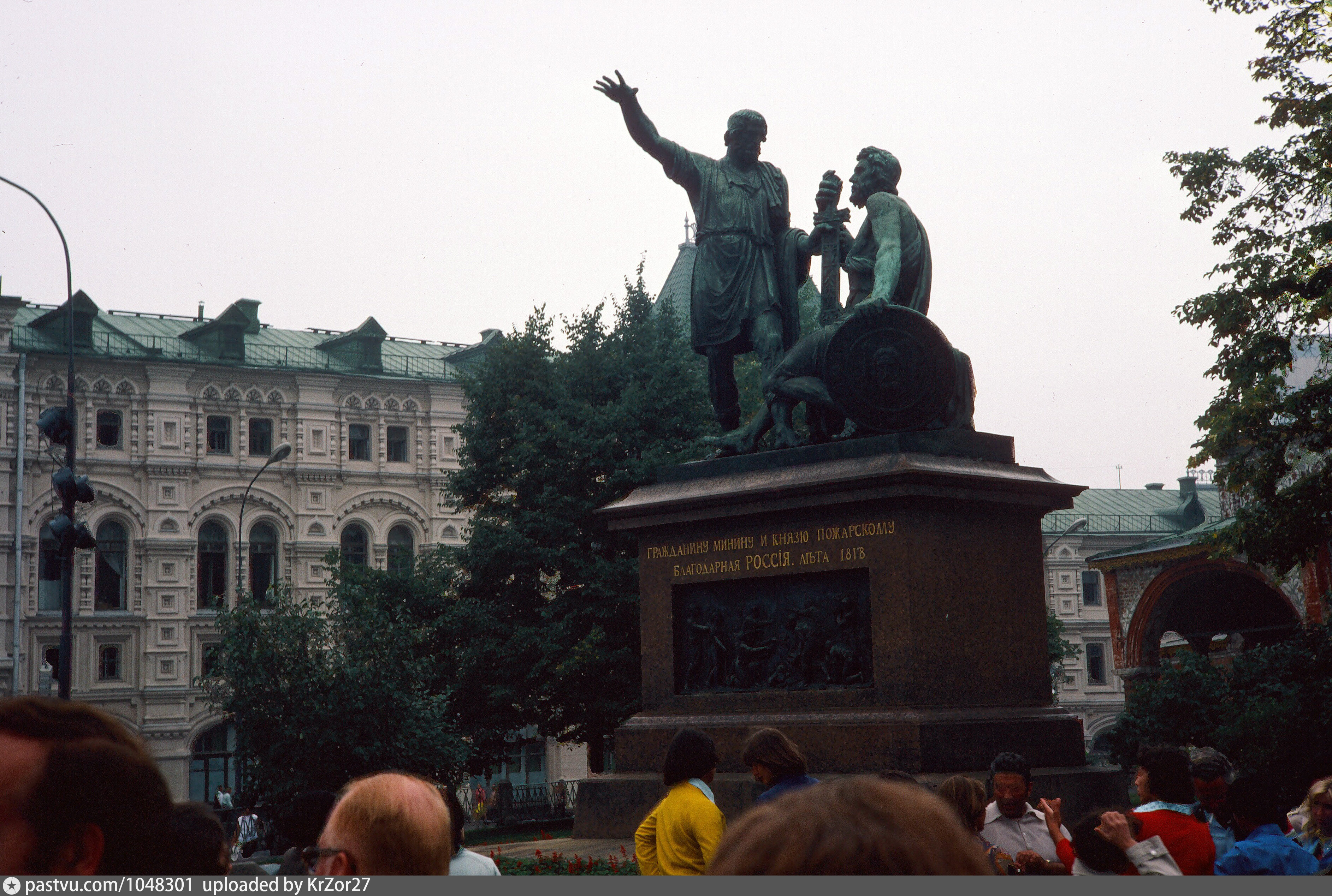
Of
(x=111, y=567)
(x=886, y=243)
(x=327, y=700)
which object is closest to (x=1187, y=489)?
(x=111, y=567)

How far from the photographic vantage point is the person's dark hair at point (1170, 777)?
19.6ft

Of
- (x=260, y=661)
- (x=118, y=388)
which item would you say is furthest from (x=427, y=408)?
(x=260, y=661)

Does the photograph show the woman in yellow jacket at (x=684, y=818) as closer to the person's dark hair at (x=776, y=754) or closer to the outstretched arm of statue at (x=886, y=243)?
the person's dark hair at (x=776, y=754)

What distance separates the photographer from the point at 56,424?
17.2 metres

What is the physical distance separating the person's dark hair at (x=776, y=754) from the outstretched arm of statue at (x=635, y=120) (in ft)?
24.7

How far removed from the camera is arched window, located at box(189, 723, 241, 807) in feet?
152

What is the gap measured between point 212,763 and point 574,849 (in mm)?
38587

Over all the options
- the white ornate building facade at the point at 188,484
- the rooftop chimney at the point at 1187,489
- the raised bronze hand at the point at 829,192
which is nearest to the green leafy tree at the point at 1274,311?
the raised bronze hand at the point at 829,192

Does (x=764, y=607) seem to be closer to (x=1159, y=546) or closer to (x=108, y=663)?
(x=1159, y=546)

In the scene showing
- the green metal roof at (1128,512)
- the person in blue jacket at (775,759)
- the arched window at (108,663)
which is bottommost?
the person in blue jacket at (775,759)

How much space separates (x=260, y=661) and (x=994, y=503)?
15968 millimetres

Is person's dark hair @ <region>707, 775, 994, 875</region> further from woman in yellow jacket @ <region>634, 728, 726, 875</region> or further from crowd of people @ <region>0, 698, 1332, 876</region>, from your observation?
woman in yellow jacket @ <region>634, 728, 726, 875</region>

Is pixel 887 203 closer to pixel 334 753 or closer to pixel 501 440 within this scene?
pixel 334 753

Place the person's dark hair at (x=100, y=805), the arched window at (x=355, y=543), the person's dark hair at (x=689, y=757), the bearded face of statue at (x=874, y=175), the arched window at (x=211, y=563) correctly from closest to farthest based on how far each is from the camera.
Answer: the person's dark hair at (x=100, y=805) → the person's dark hair at (x=689, y=757) → the bearded face of statue at (x=874, y=175) → the arched window at (x=211, y=563) → the arched window at (x=355, y=543)
